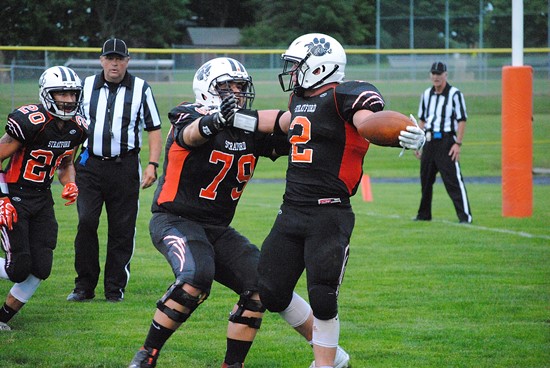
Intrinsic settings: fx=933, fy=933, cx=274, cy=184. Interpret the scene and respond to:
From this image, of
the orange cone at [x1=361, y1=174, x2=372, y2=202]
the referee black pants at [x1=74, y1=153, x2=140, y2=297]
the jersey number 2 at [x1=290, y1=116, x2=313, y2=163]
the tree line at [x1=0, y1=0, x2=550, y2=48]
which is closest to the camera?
the jersey number 2 at [x1=290, y1=116, x2=313, y2=163]

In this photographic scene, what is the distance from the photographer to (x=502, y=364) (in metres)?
4.98

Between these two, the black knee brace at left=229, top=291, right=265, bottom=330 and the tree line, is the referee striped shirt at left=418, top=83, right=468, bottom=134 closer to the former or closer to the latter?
the black knee brace at left=229, top=291, right=265, bottom=330

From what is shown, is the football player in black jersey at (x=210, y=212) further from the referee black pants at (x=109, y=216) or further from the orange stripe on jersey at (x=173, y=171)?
the referee black pants at (x=109, y=216)

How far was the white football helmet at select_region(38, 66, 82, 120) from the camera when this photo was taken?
5.86 metres

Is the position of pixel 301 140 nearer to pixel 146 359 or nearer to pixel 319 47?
pixel 319 47

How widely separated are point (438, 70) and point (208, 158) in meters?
6.22

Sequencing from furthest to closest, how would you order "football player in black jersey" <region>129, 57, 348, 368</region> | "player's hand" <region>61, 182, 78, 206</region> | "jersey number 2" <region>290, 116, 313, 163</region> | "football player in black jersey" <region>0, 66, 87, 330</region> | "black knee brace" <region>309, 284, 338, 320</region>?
"player's hand" <region>61, 182, 78, 206</region> < "football player in black jersey" <region>0, 66, 87, 330</region> < "football player in black jersey" <region>129, 57, 348, 368</region> < "jersey number 2" <region>290, 116, 313, 163</region> < "black knee brace" <region>309, 284, 338, 320</region>

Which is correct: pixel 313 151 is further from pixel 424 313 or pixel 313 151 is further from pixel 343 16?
pixel 343 16

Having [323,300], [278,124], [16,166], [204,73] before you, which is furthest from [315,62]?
[16,166]

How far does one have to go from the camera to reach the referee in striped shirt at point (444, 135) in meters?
10.7

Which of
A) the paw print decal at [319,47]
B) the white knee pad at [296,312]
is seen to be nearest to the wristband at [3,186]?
the white knee pad at [296,312]

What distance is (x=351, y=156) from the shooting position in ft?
15.0

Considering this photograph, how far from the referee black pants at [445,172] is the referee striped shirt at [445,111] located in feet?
0.41

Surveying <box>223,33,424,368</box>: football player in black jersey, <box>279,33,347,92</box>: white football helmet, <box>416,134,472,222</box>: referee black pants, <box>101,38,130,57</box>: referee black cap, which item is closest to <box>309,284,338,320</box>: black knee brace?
<box>223,33,424,368</box>: football player in black jersey
